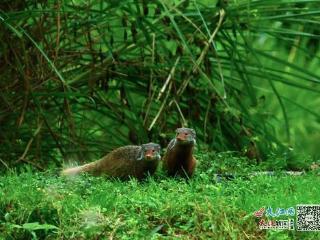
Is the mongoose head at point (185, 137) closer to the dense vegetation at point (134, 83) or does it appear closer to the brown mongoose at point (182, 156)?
the brown mongoose at point (182, 156)

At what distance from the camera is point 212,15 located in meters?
7.09

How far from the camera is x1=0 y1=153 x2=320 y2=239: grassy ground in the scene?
13.7 ft

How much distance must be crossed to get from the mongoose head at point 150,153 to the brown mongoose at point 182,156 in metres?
0.14

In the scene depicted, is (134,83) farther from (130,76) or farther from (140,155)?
(140,155)

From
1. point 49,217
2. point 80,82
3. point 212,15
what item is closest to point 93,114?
point 80,82

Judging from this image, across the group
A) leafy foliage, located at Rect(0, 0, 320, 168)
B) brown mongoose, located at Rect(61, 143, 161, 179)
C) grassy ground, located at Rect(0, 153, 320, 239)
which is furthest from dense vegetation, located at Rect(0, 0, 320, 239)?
grassy ground, located at Rect(0, 153, 320, 239)

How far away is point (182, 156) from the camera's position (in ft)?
18.8

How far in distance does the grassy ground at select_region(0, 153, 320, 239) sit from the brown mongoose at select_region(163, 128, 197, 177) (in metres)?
0.75

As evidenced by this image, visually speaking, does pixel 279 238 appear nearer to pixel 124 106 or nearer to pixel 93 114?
pixel 124 106

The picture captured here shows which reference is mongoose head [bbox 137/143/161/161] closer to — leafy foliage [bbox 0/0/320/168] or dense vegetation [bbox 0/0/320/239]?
dense vegetation [bbox 0/0/320/239]

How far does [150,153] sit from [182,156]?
0.78 ft

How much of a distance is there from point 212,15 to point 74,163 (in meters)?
1.67

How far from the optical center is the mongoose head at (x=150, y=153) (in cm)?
559

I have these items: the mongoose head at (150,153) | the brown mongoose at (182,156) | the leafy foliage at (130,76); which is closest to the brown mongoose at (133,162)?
the mongoose head at (150,153)
